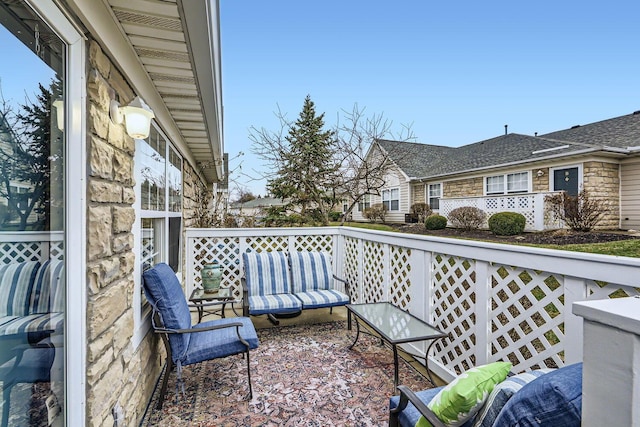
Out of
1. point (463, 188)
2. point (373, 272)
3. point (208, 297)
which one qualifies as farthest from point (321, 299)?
point (463, 188)

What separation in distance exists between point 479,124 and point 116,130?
21.4 m

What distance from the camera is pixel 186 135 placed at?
448cm

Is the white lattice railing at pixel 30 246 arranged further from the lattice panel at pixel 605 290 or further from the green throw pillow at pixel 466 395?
the lattice panel at pixel 605 290

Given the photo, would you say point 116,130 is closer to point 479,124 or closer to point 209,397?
point 209,397

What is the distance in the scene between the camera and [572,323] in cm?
184

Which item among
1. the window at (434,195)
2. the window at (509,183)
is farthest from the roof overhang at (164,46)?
the window at (434,195)

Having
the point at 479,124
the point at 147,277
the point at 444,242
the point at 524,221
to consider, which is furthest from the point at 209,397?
the point at 479,124

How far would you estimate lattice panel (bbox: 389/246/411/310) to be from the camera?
11.9 ft

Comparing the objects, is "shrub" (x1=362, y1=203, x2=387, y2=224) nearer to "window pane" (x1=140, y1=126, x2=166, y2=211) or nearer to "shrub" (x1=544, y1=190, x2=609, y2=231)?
"shrub" (x1=544, y1=190, x2=609, y2=231)

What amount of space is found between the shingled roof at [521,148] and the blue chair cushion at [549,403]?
944cm

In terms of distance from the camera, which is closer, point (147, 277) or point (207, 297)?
point (147, 277)

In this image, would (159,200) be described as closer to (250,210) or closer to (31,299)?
(31,299)

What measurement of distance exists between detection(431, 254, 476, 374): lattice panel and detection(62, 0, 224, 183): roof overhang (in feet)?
8.59

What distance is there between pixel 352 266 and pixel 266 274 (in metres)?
1.47
